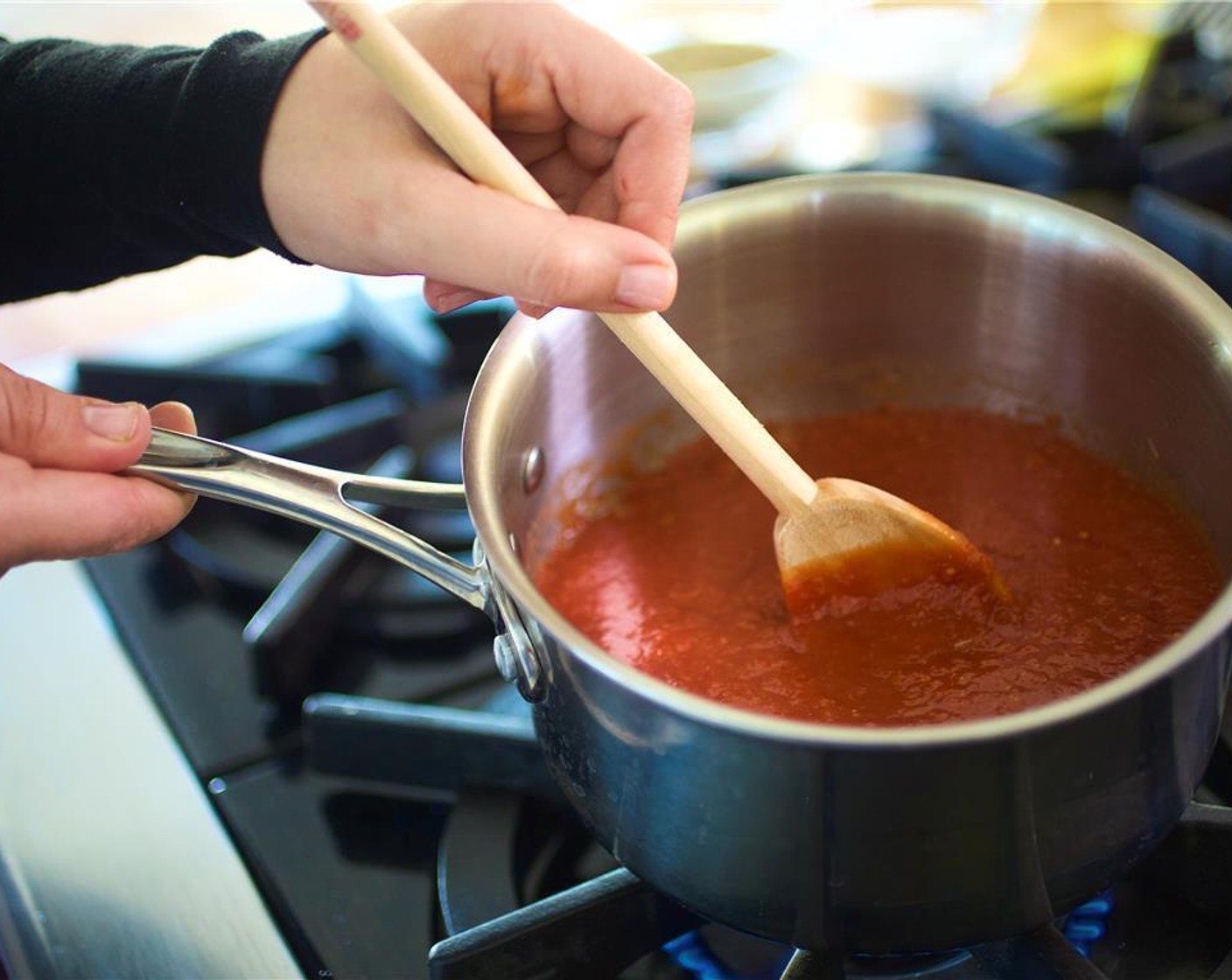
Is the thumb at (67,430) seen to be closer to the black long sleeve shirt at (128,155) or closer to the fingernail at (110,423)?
the fingernail at (110,423)

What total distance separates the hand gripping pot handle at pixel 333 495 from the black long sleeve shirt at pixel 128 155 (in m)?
0.15

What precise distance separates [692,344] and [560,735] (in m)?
0.37

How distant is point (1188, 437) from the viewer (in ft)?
2.38

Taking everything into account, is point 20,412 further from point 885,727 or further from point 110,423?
point 885,727

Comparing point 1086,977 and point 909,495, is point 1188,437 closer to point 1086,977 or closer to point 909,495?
point 909,495

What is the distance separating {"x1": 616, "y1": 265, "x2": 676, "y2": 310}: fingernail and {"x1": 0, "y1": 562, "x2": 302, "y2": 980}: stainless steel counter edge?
365mm

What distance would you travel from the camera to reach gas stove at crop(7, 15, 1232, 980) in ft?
1.97

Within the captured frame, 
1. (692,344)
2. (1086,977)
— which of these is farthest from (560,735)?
(692,344)

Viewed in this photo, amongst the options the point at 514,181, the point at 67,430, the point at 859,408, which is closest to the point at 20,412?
the point at 67,430

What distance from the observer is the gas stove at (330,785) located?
601 mm

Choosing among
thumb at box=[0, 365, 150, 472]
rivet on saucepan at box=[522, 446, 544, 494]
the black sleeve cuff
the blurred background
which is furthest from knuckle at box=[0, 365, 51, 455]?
the blurred background

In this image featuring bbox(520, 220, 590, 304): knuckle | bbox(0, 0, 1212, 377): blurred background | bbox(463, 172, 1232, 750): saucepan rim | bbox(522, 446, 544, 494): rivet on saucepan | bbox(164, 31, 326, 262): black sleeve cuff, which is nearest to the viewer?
bbox(463, 172, 1232, 750): saucepan rim

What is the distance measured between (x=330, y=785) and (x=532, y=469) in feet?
0.72

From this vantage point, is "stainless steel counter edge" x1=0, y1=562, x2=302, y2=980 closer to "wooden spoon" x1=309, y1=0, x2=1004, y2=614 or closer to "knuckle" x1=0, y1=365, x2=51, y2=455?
"knuckle" x1=0, y1=365, x2=51, y2=455
